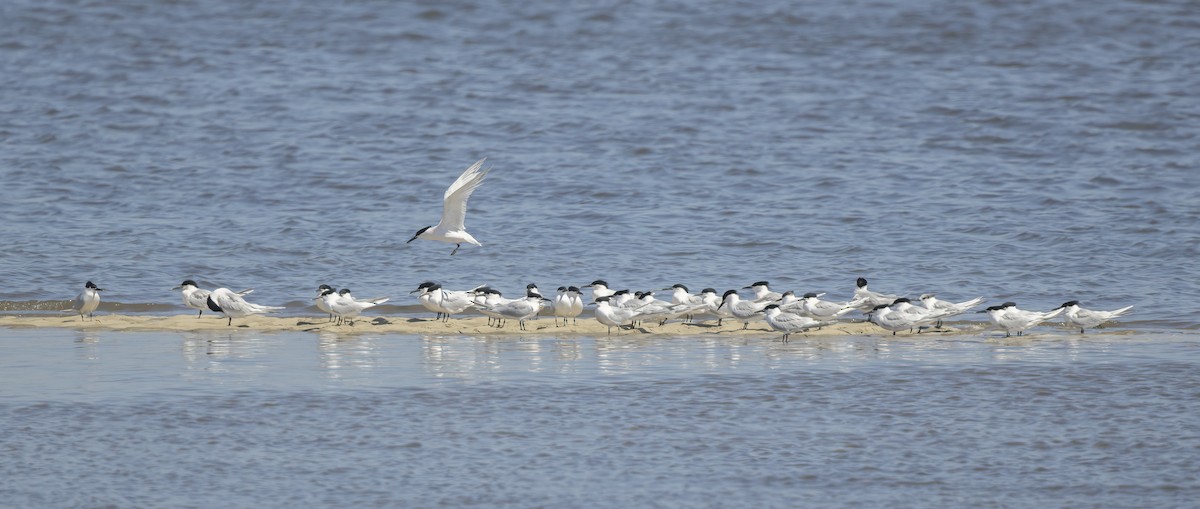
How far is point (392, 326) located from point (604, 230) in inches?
239

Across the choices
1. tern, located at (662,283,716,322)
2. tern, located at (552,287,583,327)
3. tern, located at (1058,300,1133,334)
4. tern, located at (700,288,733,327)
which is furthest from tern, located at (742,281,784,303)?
tern, located at (1058,300,1133,334)

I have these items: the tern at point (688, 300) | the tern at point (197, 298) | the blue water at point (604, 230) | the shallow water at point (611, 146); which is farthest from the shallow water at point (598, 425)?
the shallow water at point (611, 146)

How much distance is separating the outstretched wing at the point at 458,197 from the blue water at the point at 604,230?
2.43 ft

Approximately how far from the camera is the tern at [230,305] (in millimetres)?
13609

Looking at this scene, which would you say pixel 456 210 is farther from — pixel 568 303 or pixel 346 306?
pixel 568 303

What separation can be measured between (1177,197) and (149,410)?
15.7 metres

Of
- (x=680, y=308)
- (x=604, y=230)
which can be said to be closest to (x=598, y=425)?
(x=680, y=308)

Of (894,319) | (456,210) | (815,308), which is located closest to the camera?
(894,319)

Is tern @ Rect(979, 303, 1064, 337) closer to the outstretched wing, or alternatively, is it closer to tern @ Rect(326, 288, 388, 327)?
the outstretched wing

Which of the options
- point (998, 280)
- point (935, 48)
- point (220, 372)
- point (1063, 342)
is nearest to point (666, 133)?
point (935, 48)

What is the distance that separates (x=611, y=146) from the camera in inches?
963

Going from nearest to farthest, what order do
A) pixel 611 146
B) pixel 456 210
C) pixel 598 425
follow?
pixel 598 425, pixel 456 210, pixel 611 146

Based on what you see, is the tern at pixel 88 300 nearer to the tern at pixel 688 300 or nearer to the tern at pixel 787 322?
the tern at pixel 688 300

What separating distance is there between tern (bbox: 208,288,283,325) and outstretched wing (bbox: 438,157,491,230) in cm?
273
